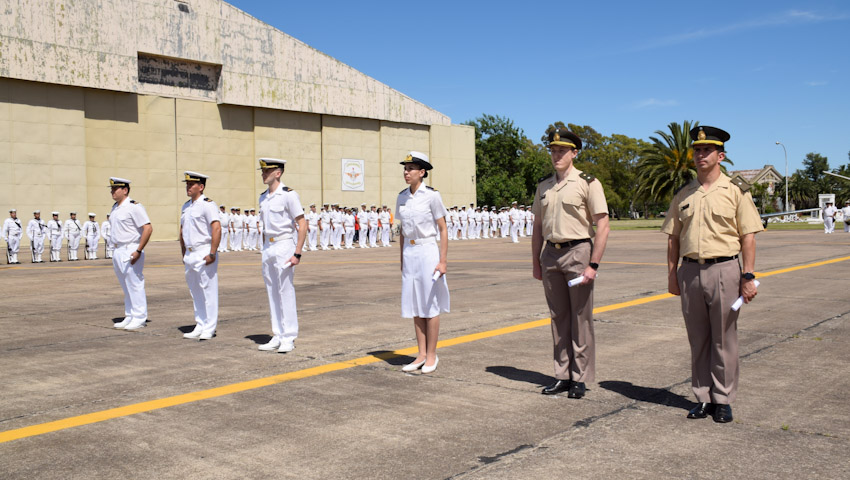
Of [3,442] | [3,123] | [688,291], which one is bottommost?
[3,442]

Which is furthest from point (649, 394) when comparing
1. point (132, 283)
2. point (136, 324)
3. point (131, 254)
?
point (131, 254)

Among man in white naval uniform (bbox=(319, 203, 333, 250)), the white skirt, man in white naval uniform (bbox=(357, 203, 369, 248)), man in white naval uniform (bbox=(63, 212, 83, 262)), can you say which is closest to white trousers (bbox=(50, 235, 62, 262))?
man in white naval uniform (bbox=(63, 212, 83, 262))

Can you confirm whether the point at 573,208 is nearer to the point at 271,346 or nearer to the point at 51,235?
the point at 271,346

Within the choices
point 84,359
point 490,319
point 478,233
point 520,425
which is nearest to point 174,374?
point 84,359

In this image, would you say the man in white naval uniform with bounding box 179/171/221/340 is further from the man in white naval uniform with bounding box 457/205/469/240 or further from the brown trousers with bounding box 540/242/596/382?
the man in white naval uniform with bounding box 457/205/469/240

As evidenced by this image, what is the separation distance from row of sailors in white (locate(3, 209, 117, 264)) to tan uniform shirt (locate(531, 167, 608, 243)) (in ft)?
78.0

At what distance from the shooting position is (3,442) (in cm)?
464

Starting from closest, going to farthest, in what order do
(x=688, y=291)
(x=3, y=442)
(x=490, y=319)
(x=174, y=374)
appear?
(x=3, y=442), (x=688, y=291), (x=174, y=374), (x=490, y=319)

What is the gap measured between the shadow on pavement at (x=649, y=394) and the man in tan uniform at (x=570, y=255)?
0.36 metres

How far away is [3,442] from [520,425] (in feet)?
11.0

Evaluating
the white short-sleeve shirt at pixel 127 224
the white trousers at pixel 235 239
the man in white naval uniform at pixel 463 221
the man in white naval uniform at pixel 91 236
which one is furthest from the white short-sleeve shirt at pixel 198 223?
the man in white naval uniform at pixel 463 221

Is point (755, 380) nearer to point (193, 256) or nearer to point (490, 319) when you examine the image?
point (490, 319)

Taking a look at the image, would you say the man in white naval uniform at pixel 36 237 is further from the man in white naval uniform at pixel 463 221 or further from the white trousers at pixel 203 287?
the man in white naval uniform at pixel 463 221

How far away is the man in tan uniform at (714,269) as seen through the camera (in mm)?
4945
